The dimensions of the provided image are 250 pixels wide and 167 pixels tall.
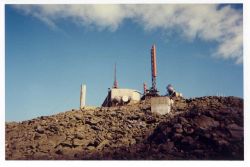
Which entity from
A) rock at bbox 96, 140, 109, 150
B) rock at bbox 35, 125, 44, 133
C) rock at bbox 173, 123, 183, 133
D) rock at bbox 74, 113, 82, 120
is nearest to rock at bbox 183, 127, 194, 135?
rock at bbox 173, 123, 183, 133

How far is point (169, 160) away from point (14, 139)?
8.93 metres

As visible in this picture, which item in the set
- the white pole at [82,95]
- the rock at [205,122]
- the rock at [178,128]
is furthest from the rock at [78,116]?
the rock at [205,122]

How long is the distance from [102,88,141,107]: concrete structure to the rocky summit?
142 inches

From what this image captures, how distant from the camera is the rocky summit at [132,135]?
14758 mm

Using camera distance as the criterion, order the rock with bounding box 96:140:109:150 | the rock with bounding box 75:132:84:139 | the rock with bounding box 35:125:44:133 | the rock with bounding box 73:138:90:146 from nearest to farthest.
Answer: the rock with bounding box 96:140:109:150, the rock with bounding box 73:138:90:146, the rock with bounding box 75:132:84:139, the rock with bounding box 35:125:44:133

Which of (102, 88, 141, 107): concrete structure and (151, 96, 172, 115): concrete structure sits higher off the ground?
(102, 88, 141, 107): concrete structure

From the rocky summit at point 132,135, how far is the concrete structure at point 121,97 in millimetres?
3595

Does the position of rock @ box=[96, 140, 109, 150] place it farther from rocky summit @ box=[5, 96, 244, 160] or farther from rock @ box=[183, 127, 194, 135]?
rock @ box=[183, 127, 194, 135]

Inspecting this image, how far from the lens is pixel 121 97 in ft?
87.0

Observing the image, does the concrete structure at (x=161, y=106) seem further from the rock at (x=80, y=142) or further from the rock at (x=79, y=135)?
the rock at (x=80, y=142)

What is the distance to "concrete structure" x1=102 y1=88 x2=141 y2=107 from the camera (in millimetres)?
26181

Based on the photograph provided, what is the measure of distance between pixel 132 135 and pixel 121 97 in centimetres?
804

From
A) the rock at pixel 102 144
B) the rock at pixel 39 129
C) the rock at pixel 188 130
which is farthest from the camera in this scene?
the rock at pixel 39 129
